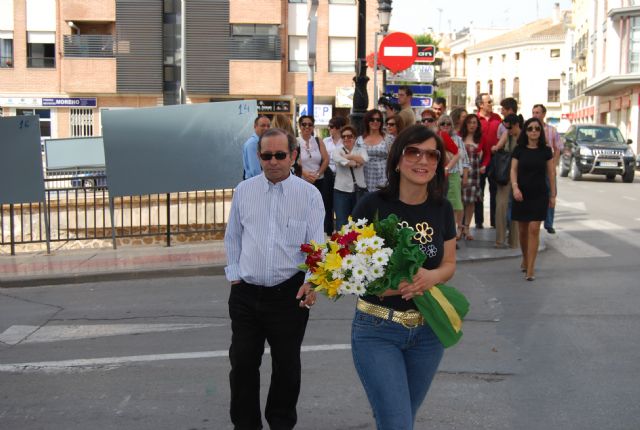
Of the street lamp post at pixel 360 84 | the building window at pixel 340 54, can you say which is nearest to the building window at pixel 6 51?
the building window at pixel 340 54

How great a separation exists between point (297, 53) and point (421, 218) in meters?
38.8

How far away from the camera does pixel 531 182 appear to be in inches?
392

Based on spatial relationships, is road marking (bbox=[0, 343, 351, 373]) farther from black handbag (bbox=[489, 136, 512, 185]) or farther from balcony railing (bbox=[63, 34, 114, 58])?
balcony railing (bbox=[63, 34, 114, 58])

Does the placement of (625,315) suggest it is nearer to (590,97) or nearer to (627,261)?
(627,261)

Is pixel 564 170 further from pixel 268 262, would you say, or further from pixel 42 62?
pixel 268 262

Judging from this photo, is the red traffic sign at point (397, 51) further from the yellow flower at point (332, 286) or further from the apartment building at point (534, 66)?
the apartment building at point (534, 66)

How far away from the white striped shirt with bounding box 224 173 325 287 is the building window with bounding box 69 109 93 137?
3856 centimetres

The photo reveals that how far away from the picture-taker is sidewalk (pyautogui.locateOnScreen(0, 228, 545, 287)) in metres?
10.8

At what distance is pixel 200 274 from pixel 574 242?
19.0 ft

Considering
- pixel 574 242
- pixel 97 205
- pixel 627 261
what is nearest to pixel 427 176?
pixel 627 261

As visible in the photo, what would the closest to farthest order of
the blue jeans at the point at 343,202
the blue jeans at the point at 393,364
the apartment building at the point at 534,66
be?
the blue jeans at the point at 393,364 → the blue jeans at the point at 343,202 → the apartment building at the point at 534,66

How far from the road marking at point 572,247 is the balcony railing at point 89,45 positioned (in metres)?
31.2

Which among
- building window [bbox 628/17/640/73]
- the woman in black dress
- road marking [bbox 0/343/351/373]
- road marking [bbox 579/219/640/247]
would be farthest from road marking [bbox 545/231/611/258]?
building window [bbox 628/17/640/73]

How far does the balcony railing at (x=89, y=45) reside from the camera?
4066cm
